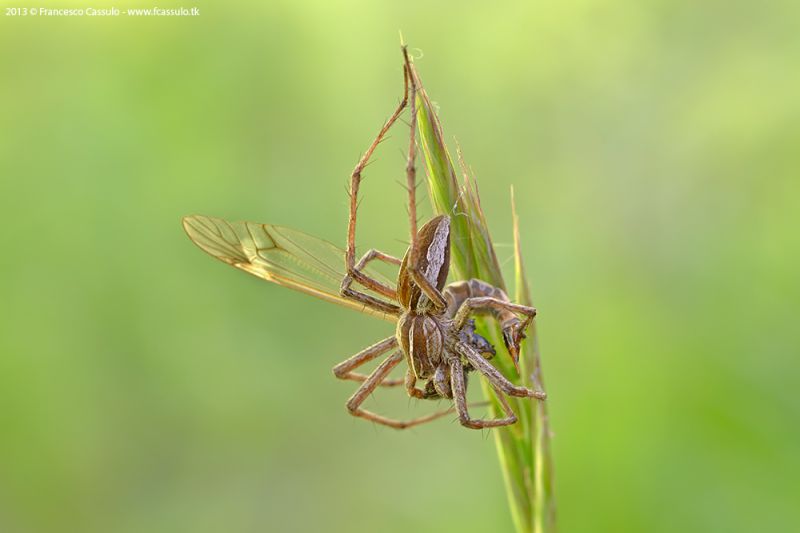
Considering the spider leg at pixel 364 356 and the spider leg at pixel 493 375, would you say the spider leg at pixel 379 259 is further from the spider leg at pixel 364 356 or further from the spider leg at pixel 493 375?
the spider leg at pixel 493 375

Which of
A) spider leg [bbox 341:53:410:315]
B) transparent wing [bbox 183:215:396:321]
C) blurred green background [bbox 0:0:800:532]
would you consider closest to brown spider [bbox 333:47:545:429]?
spider leg [bbox 341:53:410:315]

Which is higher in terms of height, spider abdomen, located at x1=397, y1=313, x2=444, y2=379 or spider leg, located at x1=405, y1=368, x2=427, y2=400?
spider abdomen, located at x1=397, y1=313, x2=444, y2=379

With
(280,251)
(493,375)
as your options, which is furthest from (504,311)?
(280,251)

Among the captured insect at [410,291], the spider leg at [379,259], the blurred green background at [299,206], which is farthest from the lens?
the blurred green background at [299,206]

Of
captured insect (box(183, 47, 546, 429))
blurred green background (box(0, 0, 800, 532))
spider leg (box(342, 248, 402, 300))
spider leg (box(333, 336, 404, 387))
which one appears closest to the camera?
captured insect (box(183, 47, 546, 429))

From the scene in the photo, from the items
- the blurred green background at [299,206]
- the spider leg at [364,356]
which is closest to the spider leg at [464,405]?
the spider leg at [364,356]

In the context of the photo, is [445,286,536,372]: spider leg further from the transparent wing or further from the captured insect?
the transparent wing

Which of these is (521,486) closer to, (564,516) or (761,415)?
(564,516)
